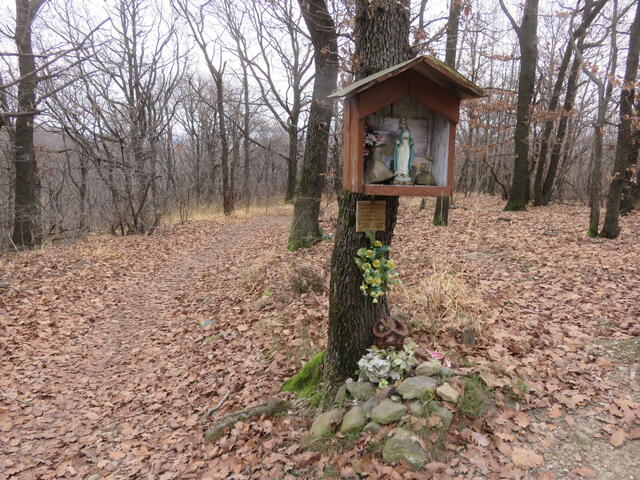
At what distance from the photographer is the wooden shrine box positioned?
8.82 ft

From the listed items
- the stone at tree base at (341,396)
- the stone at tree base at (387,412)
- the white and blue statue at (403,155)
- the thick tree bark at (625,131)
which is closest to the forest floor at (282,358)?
the stone at tree base at (387,412)

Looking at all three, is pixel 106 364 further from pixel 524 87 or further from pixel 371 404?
pixel 524 87

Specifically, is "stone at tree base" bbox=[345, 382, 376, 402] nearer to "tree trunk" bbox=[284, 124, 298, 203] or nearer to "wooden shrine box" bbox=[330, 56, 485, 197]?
"wooden shrine box" bbox=[330, 56, 485, 197]

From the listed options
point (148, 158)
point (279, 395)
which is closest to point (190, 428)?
point (279, 395)

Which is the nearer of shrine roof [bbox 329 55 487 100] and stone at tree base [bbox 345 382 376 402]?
shrine roof [bbox 329 55 487 100]

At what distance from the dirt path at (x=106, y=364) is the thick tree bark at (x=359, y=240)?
132 centimetres

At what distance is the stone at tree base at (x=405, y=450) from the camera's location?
9.05 feet

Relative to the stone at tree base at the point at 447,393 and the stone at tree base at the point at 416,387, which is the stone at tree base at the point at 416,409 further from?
the stone at tree base at the point at 447,393

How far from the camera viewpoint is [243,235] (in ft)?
44.0

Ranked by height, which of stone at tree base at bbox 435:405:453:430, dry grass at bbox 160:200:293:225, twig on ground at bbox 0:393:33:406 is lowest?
twig on ground at bbox 0:393:33:406

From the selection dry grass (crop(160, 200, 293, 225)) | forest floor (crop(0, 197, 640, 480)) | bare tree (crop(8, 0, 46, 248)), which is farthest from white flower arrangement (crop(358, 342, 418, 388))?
dry grass (crop(160, 200, 293, 225))

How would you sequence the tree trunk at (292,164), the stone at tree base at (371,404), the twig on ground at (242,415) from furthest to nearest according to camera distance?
the tree trunk at (292,164) < the twig on ground at (242,415) < the stone at tree base at (371,404)

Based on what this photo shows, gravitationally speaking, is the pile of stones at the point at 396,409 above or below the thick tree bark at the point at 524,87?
below

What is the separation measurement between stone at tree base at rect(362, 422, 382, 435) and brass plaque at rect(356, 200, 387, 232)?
1601mm
